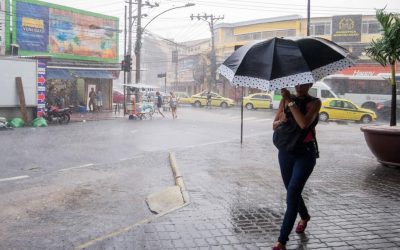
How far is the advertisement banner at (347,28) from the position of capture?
4528cm

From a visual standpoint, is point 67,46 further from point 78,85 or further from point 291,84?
point 291,84

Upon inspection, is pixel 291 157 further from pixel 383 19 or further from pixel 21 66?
pixel 21 66

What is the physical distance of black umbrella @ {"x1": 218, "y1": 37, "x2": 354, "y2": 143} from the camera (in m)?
4.07

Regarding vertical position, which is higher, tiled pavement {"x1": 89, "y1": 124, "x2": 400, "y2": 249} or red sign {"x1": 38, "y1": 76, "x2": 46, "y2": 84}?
red sign {"x1": 38, "y1": 76, "x2": 46, "y2": 84}

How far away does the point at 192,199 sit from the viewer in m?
6.38

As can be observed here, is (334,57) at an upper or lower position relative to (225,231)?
upper

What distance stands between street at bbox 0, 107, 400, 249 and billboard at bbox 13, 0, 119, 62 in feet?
51.3

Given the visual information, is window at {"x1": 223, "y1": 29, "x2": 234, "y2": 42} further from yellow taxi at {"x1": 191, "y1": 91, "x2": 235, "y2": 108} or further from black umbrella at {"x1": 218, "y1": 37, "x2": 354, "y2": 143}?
black umbrella at {"x1": 218, "y1": 37, "x2": 354, "y2": 143}

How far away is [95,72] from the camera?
97.7 feet

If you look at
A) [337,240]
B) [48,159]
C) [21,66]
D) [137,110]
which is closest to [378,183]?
[337,240]

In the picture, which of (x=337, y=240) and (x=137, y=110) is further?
(x=137, y=110)

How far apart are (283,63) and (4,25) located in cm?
2437

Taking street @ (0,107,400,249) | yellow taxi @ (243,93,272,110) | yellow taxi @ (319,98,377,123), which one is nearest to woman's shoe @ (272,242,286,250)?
street @ (0,107,400,249)

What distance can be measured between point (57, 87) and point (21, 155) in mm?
18575
